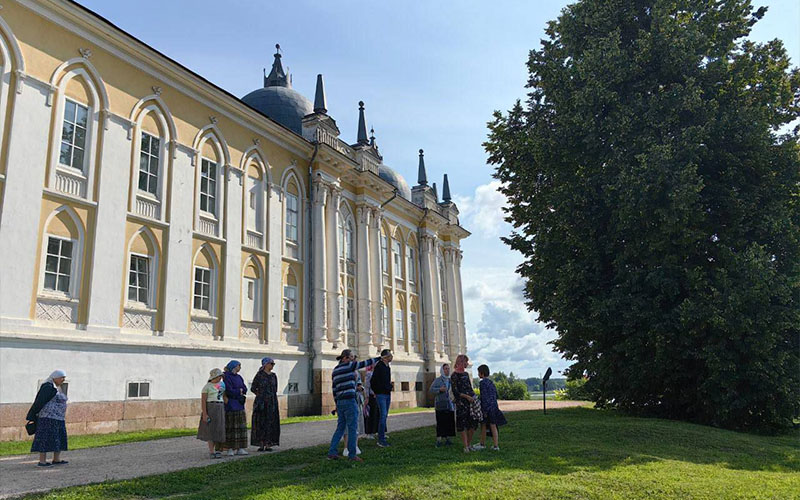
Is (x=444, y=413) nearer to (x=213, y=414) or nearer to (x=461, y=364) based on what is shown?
(x=461, y=364)

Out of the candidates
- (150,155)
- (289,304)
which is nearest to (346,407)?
(150,155)

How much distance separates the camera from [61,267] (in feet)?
51.0

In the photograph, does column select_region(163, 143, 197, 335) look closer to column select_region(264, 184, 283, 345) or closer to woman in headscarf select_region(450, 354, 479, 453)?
column select_region(264, 184, 283, 345)

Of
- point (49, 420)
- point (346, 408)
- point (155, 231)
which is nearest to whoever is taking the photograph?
point (346, 408)

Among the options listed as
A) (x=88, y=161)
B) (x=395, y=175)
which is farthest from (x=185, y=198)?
(x=395, y=175)

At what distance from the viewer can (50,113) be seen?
15609mm

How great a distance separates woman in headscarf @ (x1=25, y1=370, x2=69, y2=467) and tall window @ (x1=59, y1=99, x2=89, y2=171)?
8103 millimetres

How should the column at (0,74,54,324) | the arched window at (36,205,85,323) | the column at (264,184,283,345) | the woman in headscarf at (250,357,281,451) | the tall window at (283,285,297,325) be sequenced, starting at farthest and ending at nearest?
the tall window at (283,285,297,325) < the column at (264,184,283,345) < the arched window at (36,205,85,323) < the column at (0,74,54,324) < the woman in headscarf at (250,357,281,451)

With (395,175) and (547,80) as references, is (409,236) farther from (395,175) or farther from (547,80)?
(547,80)

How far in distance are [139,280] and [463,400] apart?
11553 millimetres

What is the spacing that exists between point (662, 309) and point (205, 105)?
16.8m

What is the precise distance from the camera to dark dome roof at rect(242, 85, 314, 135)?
27.9 m

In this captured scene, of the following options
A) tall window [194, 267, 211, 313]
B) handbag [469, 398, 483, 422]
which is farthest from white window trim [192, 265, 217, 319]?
handbag [469, 398, 483, 422]

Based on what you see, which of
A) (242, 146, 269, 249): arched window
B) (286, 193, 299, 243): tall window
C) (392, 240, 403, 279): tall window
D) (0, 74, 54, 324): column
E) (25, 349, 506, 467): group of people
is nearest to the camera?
(25, 349, 506, 467): group of people
